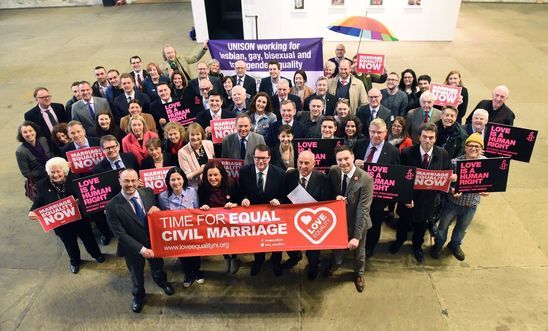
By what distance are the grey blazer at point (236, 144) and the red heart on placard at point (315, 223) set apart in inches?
52.4

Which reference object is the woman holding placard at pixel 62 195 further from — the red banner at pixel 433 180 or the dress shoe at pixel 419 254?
the dress shoe at pixel 419 254

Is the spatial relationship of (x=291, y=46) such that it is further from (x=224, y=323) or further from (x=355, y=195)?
(x=224, y=323)

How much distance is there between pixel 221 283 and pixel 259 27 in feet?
39.6

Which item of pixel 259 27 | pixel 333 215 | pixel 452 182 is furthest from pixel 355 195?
pixel 259 27

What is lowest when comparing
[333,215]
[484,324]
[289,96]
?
[484,324]

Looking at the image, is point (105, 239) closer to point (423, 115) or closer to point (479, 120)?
point (423, 115)

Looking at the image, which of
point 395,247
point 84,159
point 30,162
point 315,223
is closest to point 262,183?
→ point 315,223

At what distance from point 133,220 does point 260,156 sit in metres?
1.68

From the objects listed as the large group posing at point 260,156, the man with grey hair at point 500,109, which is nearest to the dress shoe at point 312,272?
the large group posing at point 260,156

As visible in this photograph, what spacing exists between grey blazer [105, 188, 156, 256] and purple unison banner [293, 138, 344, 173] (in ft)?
6.98

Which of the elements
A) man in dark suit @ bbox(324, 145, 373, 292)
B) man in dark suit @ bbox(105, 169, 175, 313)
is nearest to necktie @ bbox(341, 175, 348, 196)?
man in dark suit @ bbox(324, 145, 373, 292)

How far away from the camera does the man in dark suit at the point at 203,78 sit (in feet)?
24.7

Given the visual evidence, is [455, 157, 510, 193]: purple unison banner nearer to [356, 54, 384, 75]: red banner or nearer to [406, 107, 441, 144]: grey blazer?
[406, 107, 441, 144]: grey blazer

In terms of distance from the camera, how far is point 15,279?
560cm
